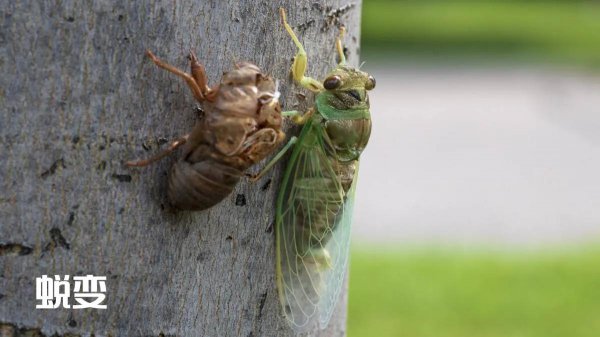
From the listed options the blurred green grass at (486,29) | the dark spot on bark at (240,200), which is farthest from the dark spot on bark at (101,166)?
the blurred green grass at (486,29)

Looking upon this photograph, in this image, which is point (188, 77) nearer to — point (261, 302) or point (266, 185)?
point (266, 185)

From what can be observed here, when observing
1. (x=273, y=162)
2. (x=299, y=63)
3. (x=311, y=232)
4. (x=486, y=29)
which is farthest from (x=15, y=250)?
(x=486, y=29)

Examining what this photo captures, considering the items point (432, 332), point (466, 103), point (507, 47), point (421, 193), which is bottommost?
point (432, 332)

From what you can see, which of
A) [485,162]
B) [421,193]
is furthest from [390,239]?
[485,162]

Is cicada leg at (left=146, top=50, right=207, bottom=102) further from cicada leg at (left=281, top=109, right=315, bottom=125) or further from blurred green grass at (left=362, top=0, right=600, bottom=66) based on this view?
blurred green grass at (left=362, top=0, right=600, bottom=66)

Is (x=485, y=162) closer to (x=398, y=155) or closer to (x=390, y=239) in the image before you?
(x=398, y=155)

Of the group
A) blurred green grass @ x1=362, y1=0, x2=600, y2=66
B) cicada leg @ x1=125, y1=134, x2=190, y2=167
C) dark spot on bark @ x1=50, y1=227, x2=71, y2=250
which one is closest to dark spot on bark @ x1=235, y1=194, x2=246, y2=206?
cicada leg @ x1=125, y1=134, x2=190, y2=167

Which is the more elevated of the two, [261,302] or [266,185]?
[266,185]
